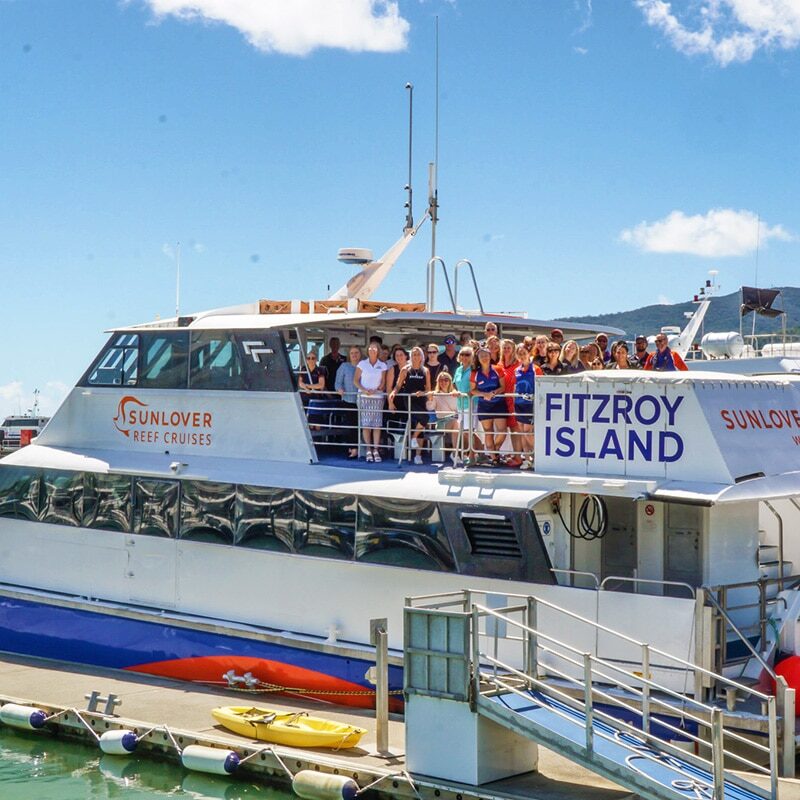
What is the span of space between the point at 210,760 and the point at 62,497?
5248 millimetres

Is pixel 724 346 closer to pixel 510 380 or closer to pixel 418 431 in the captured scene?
pixel 418 431

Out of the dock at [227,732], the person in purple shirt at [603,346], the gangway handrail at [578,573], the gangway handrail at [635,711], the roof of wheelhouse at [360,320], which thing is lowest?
the dock at [227,732]

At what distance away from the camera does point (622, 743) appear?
9.45 metres

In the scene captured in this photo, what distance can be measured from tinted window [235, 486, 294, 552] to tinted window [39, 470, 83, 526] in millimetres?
2591

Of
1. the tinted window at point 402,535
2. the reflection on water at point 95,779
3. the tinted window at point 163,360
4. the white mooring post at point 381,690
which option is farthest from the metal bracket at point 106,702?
the tinted window at point 163,360

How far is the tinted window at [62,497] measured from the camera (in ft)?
48.9

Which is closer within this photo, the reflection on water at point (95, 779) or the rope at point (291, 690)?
the reflection on water at point (95, 779)

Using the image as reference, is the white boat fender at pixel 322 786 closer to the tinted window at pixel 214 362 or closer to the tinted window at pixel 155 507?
the tinted window at pixel 155 507

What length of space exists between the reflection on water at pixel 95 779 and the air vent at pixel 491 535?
288cm

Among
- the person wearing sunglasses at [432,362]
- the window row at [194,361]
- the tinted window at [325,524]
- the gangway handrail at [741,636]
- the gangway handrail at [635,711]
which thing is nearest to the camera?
the gangway handrail at [635,711]

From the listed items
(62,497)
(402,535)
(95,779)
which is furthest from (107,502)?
(402,535)

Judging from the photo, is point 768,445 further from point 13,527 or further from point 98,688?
point 13,527

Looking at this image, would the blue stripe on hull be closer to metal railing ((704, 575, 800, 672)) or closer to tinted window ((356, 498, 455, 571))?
tinted window ((356, 498, 455, 571))

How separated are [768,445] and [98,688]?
754 cm
